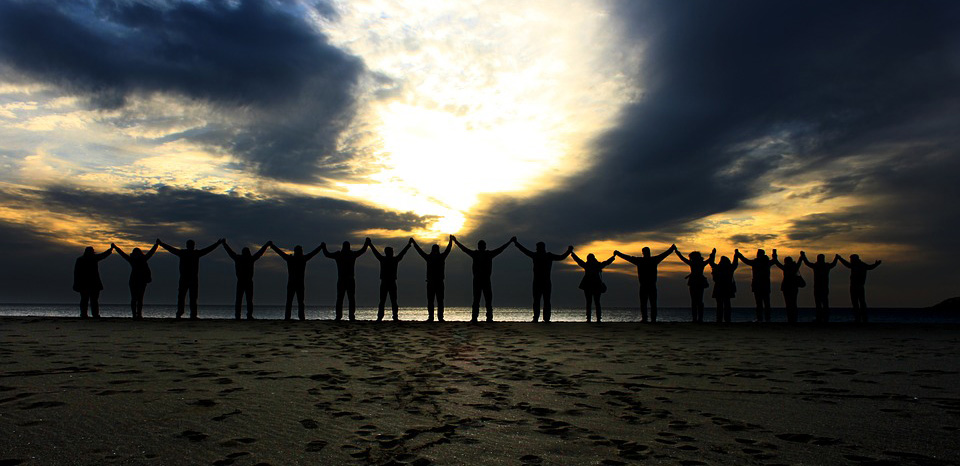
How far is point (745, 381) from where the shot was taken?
5969 mm

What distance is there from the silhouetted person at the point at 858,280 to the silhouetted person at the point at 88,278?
82.0ft

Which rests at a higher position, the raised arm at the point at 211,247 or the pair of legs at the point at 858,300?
the raised arm at the point at 211,247

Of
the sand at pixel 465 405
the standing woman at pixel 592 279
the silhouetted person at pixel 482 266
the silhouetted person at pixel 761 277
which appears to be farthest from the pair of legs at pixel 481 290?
the silhouetted person at pixel 761 277

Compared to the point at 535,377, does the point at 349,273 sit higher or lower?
higher

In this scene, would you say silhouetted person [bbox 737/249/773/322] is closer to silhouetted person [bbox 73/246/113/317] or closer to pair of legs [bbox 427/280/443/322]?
pair of legs [bbox 427/280/443/322]

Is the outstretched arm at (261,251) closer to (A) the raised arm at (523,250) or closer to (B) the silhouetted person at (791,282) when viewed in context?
(A) the raised arm at (523,250)

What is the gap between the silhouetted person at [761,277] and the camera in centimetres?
1759

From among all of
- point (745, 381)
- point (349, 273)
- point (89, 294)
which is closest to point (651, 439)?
point (745, 381)

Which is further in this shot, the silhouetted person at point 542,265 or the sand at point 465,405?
the silhouetted person at point 542,265

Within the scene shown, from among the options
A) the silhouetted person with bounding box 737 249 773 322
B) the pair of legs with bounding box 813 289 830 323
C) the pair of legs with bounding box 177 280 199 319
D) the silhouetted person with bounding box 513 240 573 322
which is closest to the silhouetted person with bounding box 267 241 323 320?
the pair of legs with bounding box 177 280 199 319

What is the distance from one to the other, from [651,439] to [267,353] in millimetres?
6076

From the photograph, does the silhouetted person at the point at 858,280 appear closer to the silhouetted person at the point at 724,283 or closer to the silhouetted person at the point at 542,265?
the silhouetted person at the point at 724,283

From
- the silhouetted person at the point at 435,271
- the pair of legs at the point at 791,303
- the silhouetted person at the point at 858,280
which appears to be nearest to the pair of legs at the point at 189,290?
the silhouetted person at the point at 435,271

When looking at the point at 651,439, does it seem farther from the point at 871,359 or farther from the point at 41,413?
the point at 871,359
